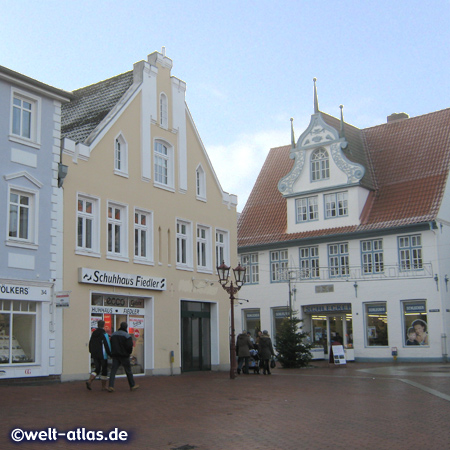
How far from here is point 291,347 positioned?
28.9 metres

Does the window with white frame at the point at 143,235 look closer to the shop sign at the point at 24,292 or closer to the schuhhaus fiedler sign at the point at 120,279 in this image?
the schuhhaus fiedler sign at the point at 120,279

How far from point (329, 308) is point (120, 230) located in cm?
1849

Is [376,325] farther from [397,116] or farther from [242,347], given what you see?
[397,116]

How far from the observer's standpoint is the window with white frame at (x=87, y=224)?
21955 mm

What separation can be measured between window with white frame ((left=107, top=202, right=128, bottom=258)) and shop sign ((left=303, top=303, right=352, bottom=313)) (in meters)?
18.1

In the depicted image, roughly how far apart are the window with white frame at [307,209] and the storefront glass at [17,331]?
23.6 meters

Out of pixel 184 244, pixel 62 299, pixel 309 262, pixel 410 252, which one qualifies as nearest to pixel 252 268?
pixel 309 262

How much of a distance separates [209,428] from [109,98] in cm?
1785

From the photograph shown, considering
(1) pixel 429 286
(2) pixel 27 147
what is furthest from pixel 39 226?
(1) pixel 429 286

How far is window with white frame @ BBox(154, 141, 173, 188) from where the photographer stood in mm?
25938

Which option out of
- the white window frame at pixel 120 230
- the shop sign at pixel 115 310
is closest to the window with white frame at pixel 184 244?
the shop sign at pixel 115 310

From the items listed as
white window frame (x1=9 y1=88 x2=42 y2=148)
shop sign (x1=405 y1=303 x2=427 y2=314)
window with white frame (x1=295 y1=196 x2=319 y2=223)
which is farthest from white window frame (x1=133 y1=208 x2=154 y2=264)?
window with white frame (x1=295 y1=196 x2=319 y2=223)

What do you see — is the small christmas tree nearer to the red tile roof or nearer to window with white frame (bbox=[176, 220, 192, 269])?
window with white frame (bbox=[176, 220, 192, 269])

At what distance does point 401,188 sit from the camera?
126 feet
